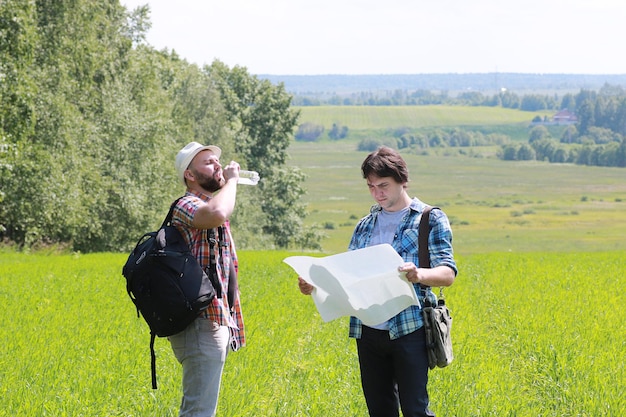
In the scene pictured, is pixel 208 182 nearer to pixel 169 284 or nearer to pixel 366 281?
pixel 169 284

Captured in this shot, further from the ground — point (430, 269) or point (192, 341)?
point (430, 269)

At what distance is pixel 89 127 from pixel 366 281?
3182 cm

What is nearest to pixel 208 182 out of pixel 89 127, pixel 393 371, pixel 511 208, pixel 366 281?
pixel 366 281

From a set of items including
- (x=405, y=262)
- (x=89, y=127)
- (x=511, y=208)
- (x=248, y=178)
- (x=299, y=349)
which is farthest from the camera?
(x=511, y=208)

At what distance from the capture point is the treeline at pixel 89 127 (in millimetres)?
25734

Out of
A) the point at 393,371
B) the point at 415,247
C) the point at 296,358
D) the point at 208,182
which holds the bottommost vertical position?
the point at 296,358

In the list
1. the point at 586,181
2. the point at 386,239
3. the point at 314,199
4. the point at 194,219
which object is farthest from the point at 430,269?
the point at 586,181

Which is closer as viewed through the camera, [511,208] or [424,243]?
[424,243]

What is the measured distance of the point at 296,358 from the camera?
36.6 feet

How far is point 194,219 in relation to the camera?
521cm

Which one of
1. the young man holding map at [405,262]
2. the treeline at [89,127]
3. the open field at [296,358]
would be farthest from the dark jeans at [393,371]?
the treeline at [89,127]

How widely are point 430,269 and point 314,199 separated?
517 ft

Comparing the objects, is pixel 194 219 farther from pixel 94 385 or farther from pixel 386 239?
pixel 94 385

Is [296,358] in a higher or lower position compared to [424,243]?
lower
